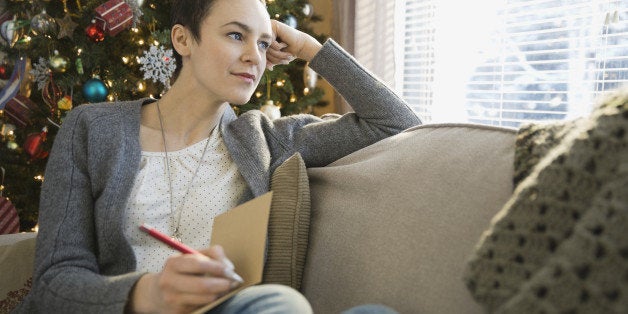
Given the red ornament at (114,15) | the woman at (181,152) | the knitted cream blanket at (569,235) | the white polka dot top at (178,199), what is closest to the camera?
the knitted cream blanket at (569,235)

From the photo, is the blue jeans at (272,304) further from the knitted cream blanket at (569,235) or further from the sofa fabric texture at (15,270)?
the sofa fabric texture at (15,270)

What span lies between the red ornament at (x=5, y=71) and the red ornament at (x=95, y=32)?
17.4 inches

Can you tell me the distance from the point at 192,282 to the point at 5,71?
2.07 m

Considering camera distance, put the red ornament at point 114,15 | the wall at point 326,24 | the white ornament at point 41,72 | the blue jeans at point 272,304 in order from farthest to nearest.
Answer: the wall at point 326,24
the white ornament at point 41,72
the red ornament at point 114,15
the blue jeans at point 272,304

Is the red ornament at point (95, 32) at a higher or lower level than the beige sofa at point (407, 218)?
higher

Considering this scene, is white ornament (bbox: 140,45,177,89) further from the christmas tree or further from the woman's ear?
the woman's ear

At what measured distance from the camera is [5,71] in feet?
7.70

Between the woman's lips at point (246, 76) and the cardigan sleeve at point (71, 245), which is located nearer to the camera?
the cardigan sleeve at point (71, 245)

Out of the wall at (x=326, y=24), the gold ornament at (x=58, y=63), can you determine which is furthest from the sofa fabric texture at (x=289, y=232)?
the wall at (x=326, y=24)

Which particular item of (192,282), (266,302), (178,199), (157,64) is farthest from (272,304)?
(157,64)

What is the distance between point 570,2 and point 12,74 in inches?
93.0

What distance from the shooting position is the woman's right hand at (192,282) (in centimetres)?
75

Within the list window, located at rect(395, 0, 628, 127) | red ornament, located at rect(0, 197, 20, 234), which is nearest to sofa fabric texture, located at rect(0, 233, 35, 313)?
red ornament, located at rect(0, 197, 20, 234)

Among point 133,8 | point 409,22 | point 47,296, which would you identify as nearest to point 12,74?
point 133,8
